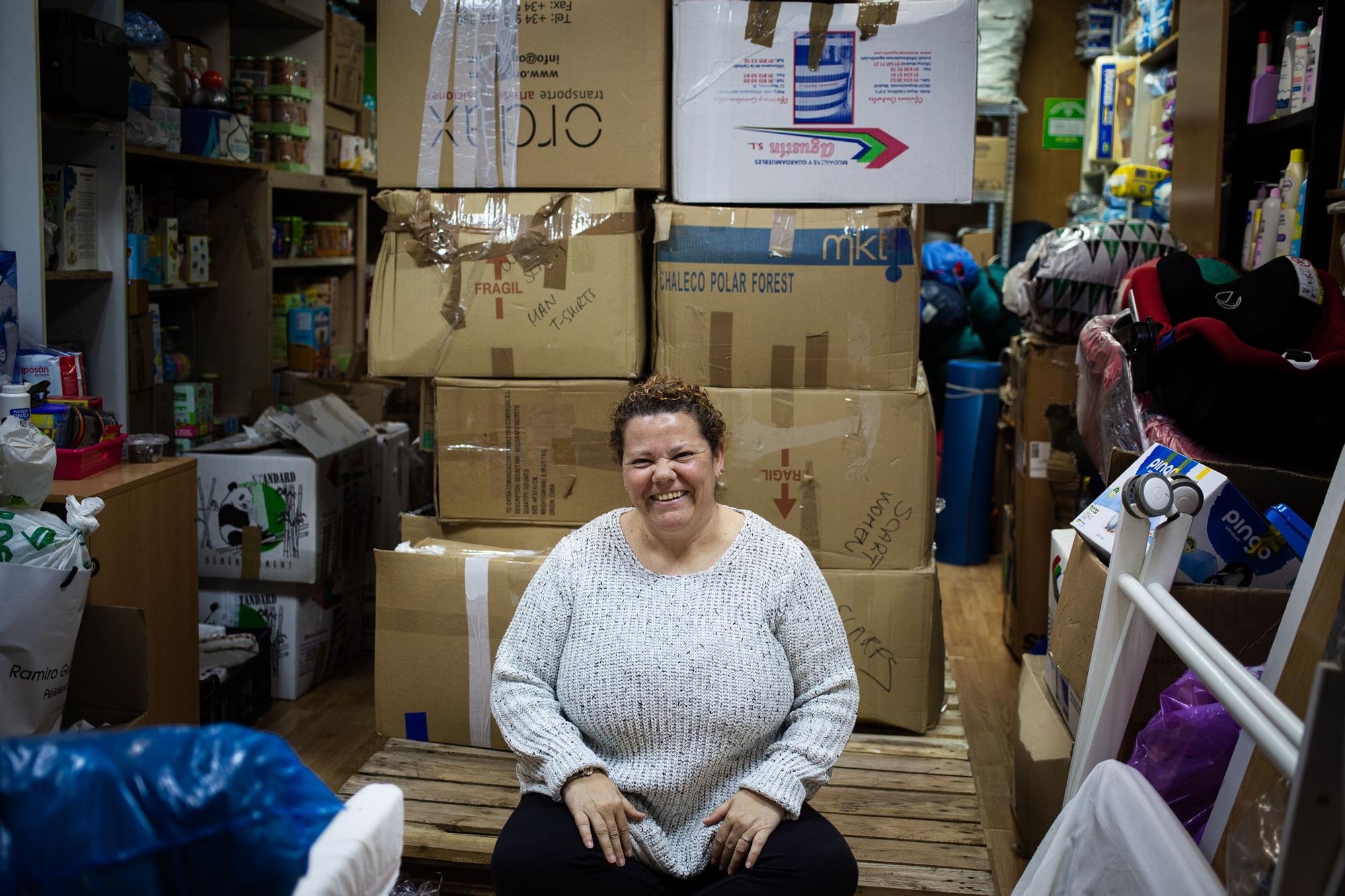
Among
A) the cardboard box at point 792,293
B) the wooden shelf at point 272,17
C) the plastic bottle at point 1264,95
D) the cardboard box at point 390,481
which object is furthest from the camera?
the wooden shelf at point 272,17

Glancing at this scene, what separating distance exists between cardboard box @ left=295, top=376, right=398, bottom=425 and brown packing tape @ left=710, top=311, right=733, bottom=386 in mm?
1717

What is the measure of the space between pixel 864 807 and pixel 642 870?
811 mm

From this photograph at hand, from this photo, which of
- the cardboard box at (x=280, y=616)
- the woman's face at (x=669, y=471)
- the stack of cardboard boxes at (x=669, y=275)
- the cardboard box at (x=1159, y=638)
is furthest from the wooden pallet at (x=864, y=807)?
the woman's face at (x=669, y=471)

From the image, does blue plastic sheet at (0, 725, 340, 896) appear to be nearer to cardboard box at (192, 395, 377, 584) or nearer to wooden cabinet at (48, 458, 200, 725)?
wooden cabinet at (48, 458, 200, 725)

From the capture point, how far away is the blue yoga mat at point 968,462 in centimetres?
431

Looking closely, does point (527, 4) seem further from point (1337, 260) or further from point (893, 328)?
point (1337, 260)

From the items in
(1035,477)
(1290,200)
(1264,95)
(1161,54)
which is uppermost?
(1161,54)

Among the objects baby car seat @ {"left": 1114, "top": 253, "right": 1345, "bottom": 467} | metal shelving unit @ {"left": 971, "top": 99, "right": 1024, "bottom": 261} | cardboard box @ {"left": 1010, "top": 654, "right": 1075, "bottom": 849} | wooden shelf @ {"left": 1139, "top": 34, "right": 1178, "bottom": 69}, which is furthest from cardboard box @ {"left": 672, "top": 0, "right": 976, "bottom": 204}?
metal shelving unit @ {"left": 971, "top": 99, "right": 1024, "bottom": 261}

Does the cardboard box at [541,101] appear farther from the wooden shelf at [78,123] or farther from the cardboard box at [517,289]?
the wooden shelf at [78,123]

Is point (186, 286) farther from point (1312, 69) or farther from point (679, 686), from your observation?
point (1312, 69)

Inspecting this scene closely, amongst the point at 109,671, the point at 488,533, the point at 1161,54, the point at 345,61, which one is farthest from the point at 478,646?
the point at 1161,54

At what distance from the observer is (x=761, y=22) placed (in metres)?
2.38

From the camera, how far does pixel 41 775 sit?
0.75 m

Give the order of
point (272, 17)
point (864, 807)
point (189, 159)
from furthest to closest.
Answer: point (272, 17), point (189, 159), point (864, 807)
